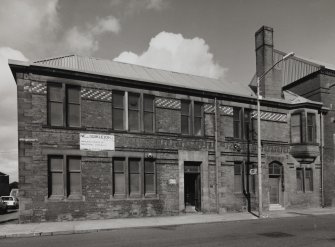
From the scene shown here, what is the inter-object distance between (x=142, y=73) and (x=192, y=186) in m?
7.68

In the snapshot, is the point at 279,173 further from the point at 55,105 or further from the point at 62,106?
the point at 55,105

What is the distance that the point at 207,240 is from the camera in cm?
1185

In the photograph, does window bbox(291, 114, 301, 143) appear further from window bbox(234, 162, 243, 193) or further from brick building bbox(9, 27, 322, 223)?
window bbox(234, 162, 243, 193)

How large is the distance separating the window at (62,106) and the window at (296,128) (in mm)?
14739

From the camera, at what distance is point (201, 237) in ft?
41.0

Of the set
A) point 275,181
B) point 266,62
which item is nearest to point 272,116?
point 266,62

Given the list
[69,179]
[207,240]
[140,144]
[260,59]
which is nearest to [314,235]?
[207,240]

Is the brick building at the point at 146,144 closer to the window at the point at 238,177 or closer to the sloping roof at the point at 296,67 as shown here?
the window at the point at 238,177

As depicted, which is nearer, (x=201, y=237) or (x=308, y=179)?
(x=201, y=237)

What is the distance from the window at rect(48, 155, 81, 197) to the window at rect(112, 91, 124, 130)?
281cm

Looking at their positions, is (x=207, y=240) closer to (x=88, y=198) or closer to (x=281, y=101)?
(x=88, y=198)

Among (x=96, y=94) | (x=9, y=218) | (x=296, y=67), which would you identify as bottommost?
(x=9, y=218)

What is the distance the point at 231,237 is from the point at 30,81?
11.5m

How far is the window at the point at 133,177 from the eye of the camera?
61.7 feet
